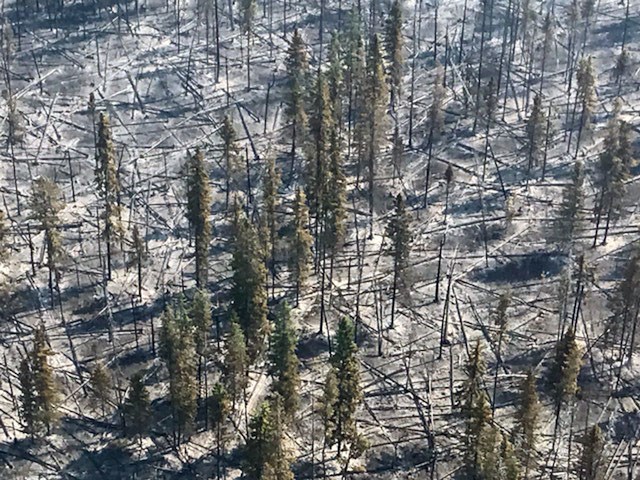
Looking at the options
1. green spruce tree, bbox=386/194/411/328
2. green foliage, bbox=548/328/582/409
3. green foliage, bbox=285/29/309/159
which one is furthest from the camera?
green foliage, bbox=285/29/309/159

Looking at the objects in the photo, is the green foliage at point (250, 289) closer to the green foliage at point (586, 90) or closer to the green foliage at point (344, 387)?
the green foliage at point (344, 387)

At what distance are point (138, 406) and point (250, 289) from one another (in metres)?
11.2

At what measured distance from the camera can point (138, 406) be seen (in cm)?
6062

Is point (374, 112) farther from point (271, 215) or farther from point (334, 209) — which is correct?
point (271, 215)

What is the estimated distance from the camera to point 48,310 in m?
75.8

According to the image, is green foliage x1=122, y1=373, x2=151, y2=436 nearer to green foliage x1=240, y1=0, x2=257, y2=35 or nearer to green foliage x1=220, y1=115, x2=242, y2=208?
green foliage x1=220, y1=115, x2=242, y2=208

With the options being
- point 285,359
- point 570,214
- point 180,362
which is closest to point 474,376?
point 285,359

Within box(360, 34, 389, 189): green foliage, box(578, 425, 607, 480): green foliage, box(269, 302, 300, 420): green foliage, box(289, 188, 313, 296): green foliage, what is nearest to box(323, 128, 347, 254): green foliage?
box(289, 188, 313, 296): green foliage

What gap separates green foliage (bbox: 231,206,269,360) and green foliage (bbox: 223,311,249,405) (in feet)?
7.76

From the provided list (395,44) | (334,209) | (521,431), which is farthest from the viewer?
(395,44)

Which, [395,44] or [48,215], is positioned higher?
[395,44]

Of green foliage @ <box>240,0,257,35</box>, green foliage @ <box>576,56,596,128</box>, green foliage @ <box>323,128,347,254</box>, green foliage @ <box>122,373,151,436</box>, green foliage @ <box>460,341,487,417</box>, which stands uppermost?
green foliage @ <box>240,0,257,35</box>

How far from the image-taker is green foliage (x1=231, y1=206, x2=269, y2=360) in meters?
65.9

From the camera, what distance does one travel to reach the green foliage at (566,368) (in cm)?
6012
